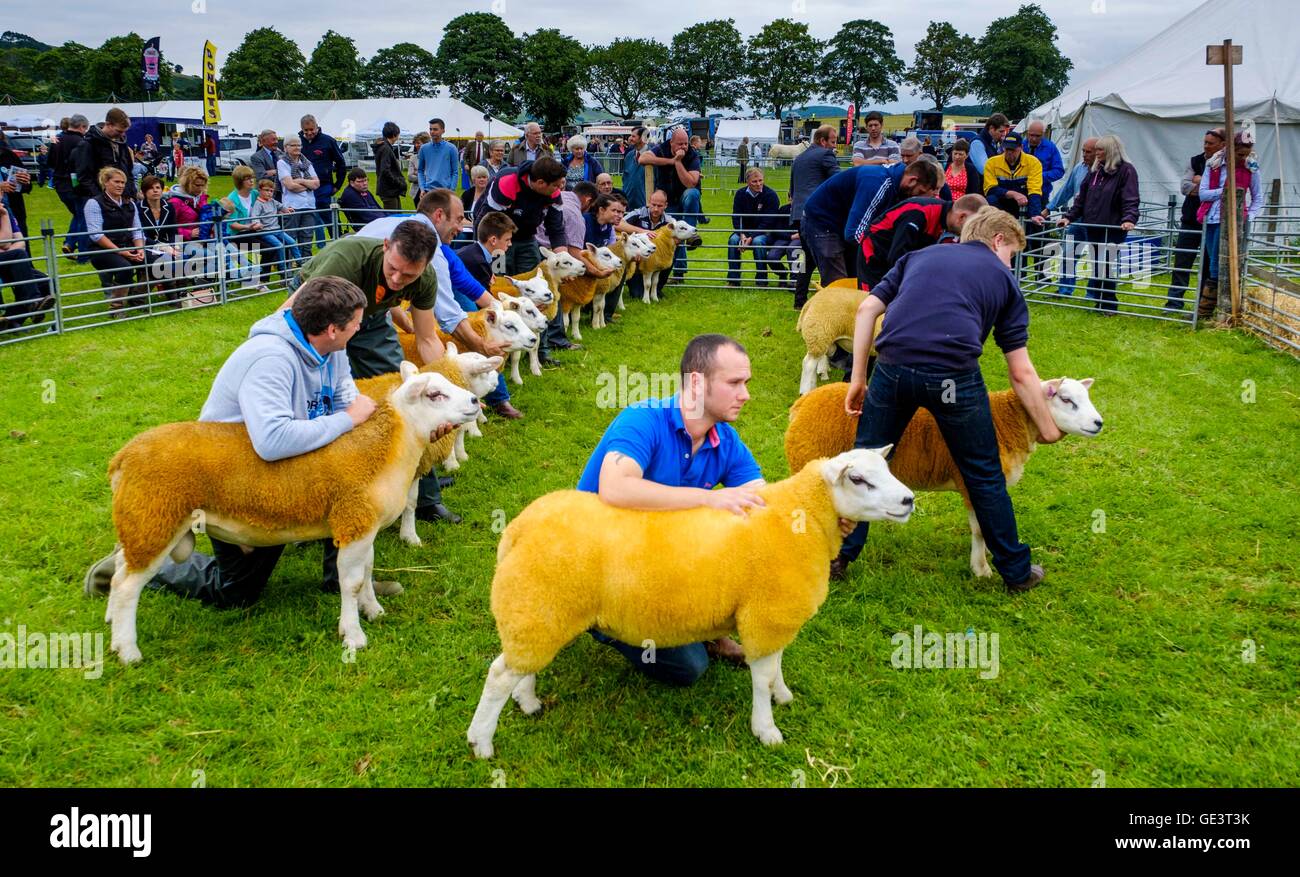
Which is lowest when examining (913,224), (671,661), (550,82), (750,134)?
(671,661)

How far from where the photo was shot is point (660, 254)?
13.7 metres

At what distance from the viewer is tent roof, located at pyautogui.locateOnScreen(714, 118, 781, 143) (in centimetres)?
5553

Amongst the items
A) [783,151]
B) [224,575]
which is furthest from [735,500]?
[783,151]

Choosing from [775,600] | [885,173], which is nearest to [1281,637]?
[775,600]

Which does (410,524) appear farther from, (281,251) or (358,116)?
(358,116)

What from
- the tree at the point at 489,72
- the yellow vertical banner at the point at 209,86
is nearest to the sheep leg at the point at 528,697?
the yellow vertical banner at the point at 209,86

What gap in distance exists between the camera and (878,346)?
15.3 feet

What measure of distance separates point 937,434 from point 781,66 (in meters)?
94.2

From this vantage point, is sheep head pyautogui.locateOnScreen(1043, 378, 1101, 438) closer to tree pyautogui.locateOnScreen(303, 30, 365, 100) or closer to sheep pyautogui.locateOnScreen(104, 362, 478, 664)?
sheep pyautogui.locateOnScreen(104, 362, 478, 664)

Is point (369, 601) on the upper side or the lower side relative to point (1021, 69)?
lower

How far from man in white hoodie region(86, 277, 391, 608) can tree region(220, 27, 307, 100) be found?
85784 mm

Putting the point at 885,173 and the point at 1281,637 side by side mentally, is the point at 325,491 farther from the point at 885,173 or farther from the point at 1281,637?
the point at 885,173

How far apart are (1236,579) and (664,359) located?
6319 mm

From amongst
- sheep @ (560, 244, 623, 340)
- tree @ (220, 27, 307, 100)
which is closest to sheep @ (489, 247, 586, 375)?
sheep @ (560, 244, 623, 340)
